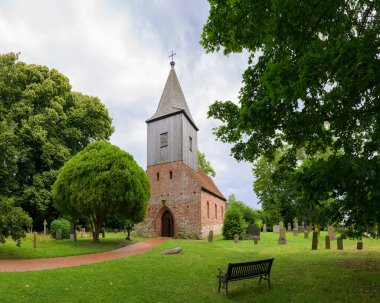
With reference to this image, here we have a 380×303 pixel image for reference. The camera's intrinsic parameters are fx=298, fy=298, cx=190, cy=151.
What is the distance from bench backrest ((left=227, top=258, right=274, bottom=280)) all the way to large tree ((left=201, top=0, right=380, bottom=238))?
107 inches

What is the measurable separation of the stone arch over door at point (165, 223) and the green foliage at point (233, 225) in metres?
5.27

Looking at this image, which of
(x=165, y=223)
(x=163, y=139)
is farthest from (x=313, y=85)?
(x=165, y=223)

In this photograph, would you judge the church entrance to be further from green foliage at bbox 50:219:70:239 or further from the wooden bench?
the wooden bench

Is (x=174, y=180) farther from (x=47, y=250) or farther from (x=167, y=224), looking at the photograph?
(x=47, y=250)

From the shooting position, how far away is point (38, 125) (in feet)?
85.8

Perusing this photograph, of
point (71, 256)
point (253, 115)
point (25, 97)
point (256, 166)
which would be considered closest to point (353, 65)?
point (253, 115)

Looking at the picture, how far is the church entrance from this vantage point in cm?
2764

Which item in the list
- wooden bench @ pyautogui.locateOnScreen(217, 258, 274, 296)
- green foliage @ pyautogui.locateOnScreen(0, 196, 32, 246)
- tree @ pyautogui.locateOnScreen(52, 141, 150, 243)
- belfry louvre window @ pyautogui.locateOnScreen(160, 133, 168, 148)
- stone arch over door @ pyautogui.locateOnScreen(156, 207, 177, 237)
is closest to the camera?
wooden bench @ pyautogui.locateOnScreen(217, 258, 274, 296)

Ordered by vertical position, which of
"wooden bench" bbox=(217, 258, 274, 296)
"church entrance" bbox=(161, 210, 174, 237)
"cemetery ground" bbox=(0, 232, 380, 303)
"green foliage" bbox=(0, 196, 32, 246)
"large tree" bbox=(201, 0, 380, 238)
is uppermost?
"large tree" bbox=(201, 0, 380, 238)

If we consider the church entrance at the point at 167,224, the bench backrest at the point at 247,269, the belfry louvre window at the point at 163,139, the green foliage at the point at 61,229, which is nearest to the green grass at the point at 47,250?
the green foliage at the point at 61,229

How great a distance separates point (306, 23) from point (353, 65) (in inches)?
93.0

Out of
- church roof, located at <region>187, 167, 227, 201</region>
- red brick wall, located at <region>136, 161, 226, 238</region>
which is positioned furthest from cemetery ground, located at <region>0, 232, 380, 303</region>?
church roof, located at <region>187, 167, 227, 201</region>

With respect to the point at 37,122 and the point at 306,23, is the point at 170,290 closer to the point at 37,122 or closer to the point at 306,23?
the point at 306,23

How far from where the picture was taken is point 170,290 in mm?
8078
